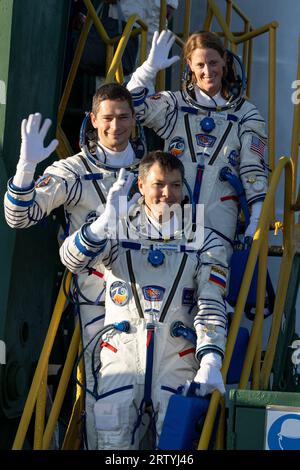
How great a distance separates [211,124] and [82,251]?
1.36m

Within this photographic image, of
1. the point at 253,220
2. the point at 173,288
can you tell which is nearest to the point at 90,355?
the point at 173,288

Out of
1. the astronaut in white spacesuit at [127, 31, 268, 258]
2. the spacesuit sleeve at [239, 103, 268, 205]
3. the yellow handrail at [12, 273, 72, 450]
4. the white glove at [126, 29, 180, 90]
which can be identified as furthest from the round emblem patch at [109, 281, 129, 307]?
the white glove at [126, 29, 180, 90]

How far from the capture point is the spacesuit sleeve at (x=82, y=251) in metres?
4.44

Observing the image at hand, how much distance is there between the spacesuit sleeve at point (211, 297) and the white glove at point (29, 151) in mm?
781

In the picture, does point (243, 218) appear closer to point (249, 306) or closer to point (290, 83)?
point (249, 306)

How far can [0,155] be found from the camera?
5371 mm

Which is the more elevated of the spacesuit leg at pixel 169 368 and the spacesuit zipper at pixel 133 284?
the spacesuit zipper at pixel 133 284

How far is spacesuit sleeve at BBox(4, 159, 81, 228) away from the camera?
183 inches

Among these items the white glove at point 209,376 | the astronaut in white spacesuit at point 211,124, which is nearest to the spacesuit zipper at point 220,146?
the astronaut in white spacesuit at point 211,124

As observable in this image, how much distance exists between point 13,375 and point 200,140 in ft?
4.82

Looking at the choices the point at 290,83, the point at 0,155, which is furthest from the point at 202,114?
the point at 290,83

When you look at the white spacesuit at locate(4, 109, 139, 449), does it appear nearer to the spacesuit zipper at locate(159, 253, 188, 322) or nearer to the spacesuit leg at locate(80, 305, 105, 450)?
the spacesuit leg at locate(80, 305, 105, 450)

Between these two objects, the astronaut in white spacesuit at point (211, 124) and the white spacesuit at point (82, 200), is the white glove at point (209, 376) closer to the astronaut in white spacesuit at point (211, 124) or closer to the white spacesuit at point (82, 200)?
the white spacesuit at point (82, 200)

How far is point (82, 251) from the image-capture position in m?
4.45
